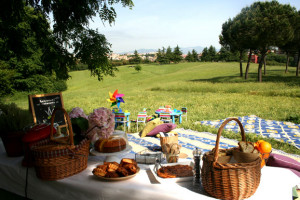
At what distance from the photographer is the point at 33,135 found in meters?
2.19

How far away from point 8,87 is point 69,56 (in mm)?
21347

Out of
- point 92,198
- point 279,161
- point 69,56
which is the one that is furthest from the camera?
point 69,56

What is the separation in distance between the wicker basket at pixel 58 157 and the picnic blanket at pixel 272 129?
5.39m

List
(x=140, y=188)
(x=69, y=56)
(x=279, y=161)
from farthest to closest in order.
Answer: (x=69, y=56) < (x=279, y=161) < (x=140, y=188)

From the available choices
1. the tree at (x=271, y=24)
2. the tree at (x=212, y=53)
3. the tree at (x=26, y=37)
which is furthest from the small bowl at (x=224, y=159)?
the tree at (x=212, y=53)

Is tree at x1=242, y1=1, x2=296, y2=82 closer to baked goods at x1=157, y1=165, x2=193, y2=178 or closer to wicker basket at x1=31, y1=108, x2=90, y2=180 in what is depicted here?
baked goods at x1=157, y1=165, x2=193, y2=178

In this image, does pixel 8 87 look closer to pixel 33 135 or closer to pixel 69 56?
pixel 69 56

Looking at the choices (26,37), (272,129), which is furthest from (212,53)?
(26,37)

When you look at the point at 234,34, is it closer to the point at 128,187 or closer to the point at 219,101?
the point at 219,101

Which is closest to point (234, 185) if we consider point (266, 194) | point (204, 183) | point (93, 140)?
point (204, 183)

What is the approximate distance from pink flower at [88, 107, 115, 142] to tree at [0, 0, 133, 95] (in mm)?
5263

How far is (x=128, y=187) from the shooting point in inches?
70.4

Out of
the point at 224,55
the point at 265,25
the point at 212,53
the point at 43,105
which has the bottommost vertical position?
the point at 43,105

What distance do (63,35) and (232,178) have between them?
24.1 ft
